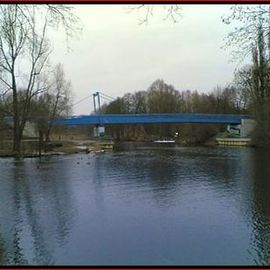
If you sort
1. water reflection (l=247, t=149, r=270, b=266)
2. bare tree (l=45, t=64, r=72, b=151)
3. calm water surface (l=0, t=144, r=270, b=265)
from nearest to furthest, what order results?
calm water surface (l=0, t=144, r=270, b=265) → water reflection (l=247, t=149, r=270, b=266) → bare tree (l=45, t=64, r=72, b=151)

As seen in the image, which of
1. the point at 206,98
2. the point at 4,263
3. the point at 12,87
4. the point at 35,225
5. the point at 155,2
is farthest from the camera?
the point at 206,98

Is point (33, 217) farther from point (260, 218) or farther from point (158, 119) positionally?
point (158, 119)

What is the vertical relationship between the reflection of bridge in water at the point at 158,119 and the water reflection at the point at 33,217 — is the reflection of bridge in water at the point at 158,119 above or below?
above

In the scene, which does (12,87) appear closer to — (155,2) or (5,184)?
(5,184)

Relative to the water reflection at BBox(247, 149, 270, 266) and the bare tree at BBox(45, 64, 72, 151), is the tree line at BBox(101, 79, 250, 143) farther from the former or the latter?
the water reflection at BBox(247, 149, 270, 266)

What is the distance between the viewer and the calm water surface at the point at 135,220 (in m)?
11.1

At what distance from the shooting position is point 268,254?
11.1 metres

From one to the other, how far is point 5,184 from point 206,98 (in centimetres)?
7162

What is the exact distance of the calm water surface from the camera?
11.1 meters

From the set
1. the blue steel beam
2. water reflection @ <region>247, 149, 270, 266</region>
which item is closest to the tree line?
the blue steel beam

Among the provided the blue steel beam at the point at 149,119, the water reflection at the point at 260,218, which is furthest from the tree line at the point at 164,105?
the water reflection at the point at 260,218

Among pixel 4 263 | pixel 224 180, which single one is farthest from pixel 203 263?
pixel 224 180

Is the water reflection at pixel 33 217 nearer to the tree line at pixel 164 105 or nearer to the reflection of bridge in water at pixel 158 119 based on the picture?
the reflection of bridge in water at pixel 158 119

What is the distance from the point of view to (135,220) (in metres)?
14.7
